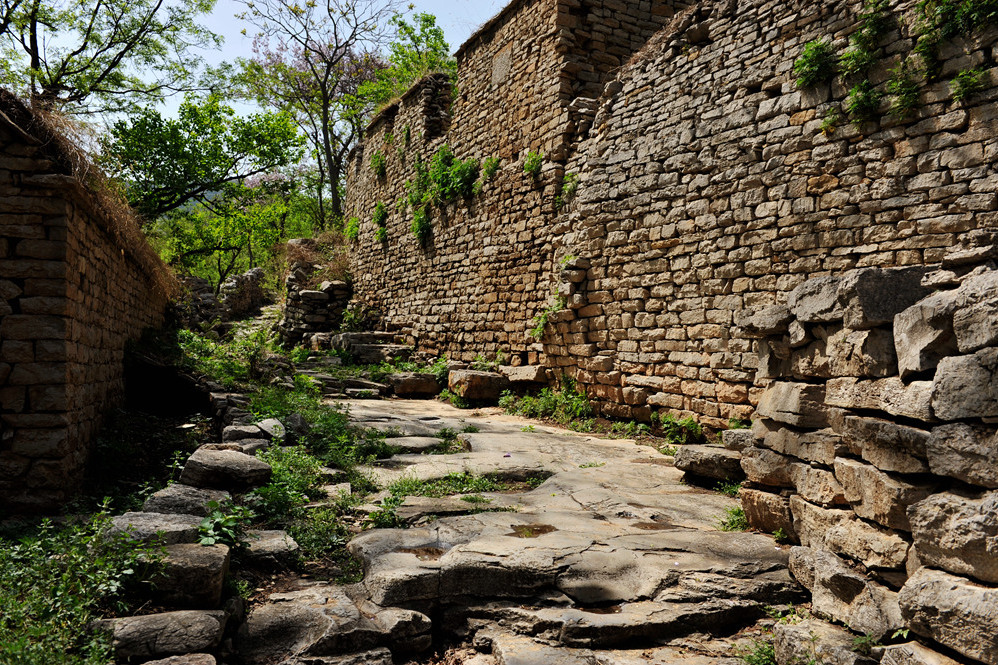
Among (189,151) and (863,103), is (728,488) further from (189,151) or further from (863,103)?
(189,151)

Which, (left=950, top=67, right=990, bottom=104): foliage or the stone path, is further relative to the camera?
(left=950, top=67, right=990, bottom=104): foliage

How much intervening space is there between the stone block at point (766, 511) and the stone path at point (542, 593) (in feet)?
0.47

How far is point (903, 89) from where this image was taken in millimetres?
5438

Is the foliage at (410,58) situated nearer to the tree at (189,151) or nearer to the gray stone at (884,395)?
the tree at (189,151)

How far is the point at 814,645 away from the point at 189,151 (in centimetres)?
1644

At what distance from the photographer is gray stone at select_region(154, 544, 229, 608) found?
2.88 m

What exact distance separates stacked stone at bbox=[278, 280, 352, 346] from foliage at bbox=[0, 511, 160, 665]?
13.5m

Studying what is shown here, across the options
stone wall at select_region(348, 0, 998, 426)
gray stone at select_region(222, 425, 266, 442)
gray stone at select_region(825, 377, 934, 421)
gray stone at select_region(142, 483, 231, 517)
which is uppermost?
stone wall at select_region(348, 0, 998, 426)

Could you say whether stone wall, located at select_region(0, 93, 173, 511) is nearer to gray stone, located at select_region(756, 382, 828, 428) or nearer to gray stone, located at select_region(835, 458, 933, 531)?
gray stone, located at select_region(756, 382, 828, 428)

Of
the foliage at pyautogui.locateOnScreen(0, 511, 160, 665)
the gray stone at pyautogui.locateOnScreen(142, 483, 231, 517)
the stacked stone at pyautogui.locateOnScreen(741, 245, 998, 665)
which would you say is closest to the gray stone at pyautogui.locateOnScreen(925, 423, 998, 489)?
the stacked stone at pyautogui.locateOnScreen(741, 245, 998, 665)

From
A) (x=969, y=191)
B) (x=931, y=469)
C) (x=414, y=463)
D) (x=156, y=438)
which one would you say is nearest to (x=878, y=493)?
(x=931, y=469)

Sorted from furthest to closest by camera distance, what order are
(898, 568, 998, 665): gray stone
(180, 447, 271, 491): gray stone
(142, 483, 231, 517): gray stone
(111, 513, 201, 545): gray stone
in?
(180, 447, 271, 491): gray stone < (142, 483, 231, 517): gray stone < (111, 513, 201, 545): gray stone < (898, 568, 998, 665): gray stone

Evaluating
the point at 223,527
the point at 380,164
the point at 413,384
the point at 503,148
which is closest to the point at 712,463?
the point at 223,527

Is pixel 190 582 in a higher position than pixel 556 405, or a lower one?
lower
